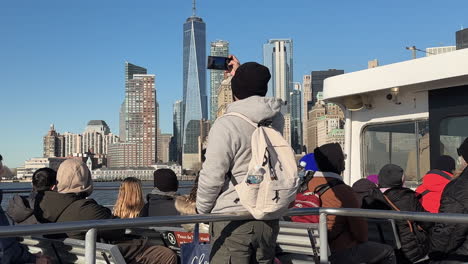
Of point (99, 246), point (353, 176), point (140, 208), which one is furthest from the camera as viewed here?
point (353, 176)

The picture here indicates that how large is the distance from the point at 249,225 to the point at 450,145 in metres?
3.71

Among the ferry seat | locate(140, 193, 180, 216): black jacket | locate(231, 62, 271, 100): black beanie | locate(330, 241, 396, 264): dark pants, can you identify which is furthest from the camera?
locate(140, 193, 180, 216): black jacket

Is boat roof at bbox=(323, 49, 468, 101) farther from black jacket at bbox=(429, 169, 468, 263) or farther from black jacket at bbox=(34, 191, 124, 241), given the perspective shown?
black jacket at bbox=(34, 191, 124, 241)

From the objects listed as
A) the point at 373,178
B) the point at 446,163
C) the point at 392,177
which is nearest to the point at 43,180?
the point at 392,177

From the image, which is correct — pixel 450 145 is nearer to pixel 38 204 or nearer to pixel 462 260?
pixel 462 260

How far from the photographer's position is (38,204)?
13.4 ft

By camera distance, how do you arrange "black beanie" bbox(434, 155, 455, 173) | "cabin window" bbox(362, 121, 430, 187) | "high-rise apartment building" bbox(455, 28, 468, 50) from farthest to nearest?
"high-rise apartment building" bbox(455, 28, 468, 50)
"cabin window" bbox(362, 121, 430, 187)
"black beanie" bbox(434, 155, 455, 173)

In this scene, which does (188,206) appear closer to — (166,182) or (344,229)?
(166,182)

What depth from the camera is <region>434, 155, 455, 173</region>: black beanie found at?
5363 mm

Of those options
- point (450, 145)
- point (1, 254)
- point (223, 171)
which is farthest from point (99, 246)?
point (450, 145)

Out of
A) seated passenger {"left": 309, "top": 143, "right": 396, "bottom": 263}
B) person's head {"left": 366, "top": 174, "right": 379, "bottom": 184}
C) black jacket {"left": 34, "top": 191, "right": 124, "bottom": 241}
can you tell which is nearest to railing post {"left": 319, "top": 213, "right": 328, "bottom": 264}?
seated passenger {"left": 309, "top": 143, "right": 396, "bottom": 263}

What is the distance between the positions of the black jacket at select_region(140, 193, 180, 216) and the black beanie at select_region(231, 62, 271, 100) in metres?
2.59

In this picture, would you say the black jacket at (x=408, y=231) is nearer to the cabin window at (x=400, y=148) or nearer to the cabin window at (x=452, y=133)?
the cabin window at (x=452, y=133)

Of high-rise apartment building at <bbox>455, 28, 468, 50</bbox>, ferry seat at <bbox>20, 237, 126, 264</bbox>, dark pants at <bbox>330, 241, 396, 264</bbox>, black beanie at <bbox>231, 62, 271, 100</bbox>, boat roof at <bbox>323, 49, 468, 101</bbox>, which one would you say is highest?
high-rise apartment building at <bbox>455, 28, 468, 50</bbox>
